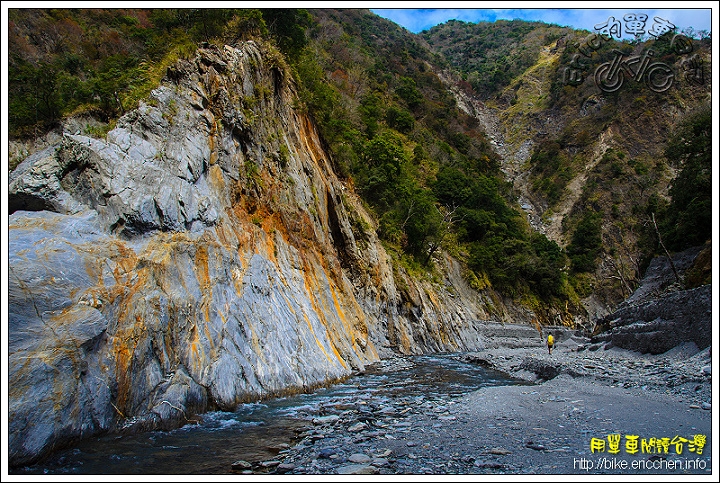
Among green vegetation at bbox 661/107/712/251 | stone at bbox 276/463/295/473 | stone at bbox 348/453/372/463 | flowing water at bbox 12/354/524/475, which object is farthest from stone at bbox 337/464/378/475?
green vegetation at bbox 661/107/712/251

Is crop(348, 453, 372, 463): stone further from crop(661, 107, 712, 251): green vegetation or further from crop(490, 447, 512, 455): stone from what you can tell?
crop(661, 107, 712, 251): green vegetation

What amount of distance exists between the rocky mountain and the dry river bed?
8.50 feet

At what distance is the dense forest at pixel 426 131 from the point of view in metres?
17.5

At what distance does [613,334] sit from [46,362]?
19804 millimetres

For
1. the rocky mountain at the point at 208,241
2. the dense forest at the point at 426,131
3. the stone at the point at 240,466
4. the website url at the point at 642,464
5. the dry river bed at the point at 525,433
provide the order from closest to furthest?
the website url at the point at 642,464, the dry river bed at the point at 525,433, the stone at the point at 240,466, the rocky mountain at the point at 208,241, the dense forest at the point at 426,131

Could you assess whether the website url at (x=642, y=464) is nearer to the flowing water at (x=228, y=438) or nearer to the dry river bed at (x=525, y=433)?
the dry river bed at (x=525, y=433)

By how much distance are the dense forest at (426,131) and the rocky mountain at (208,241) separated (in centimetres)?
24

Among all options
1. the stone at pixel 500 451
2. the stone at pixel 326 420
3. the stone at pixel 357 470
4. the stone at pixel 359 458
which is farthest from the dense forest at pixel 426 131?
the stone at pixel 500 451

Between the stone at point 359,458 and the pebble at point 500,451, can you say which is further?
the pebble at point 500,451

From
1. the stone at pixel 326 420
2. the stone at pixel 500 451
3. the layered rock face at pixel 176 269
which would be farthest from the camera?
the stone at pixel 326 420

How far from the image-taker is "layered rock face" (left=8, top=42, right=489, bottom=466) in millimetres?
5408

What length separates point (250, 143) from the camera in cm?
1414

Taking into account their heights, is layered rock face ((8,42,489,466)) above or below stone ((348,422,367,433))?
above

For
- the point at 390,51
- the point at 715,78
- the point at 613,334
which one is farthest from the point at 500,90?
the point at 715,78
